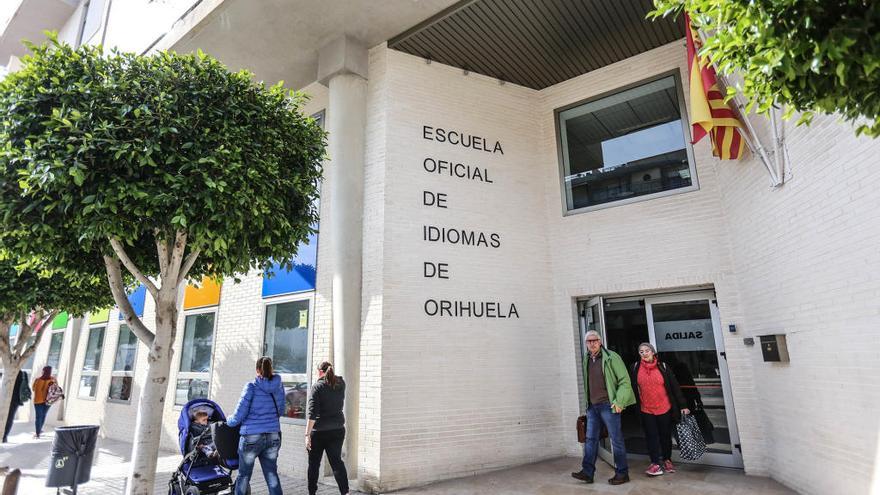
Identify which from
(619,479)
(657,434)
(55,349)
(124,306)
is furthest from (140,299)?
(657,434)

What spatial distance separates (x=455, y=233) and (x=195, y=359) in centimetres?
610

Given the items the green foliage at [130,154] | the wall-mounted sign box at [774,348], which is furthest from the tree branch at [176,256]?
the wall-mounted sign box at [774,348]

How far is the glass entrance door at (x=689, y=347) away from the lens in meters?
6.63

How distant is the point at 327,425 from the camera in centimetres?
549

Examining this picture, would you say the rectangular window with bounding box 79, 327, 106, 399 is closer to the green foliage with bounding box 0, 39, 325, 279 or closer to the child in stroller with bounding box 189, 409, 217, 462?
the child in stroller with bounding box 189, 409, 217, 462

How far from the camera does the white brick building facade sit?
4680 millimetres

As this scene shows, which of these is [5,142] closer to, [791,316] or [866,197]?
[866,197]

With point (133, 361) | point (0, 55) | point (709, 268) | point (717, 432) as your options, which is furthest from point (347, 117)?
point (0, 55)

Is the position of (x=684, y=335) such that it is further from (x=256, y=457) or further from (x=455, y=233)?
(x=256, y=457)

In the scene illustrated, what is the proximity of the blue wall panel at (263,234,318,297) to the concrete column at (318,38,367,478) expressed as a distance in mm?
613

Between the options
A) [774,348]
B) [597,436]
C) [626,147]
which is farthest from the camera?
[626,147]

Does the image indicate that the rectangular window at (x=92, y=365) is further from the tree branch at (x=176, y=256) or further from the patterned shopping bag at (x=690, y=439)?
the patterned shopping bag at (x=690, y=439)

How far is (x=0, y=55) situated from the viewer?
15430mm

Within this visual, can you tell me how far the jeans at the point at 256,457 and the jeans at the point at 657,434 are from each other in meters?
4.65
